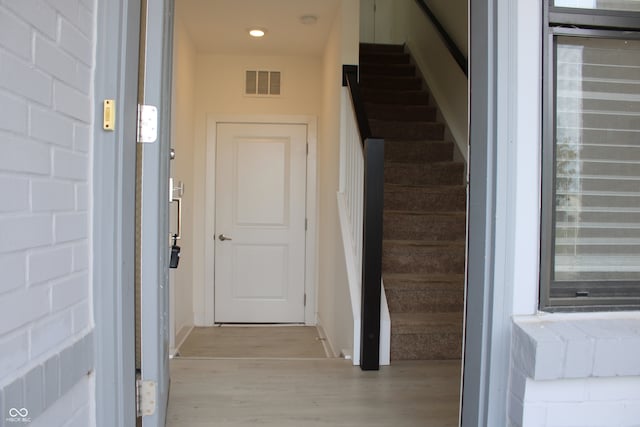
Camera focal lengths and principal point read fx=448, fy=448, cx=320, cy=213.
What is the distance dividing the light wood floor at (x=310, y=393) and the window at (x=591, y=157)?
0.94 m

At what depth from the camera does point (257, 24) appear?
3.72 m

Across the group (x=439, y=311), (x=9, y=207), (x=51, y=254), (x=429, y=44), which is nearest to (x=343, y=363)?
(x=439, y=311)

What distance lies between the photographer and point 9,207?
36.3 inches

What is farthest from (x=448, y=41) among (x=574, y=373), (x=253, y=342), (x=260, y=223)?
(x=574, y=373)

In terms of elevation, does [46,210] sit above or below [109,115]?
below

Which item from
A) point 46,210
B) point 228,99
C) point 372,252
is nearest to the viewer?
point 46,210

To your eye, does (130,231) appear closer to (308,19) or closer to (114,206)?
(114,206)

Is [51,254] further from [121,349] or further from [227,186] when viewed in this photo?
[227,186]

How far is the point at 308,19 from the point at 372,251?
2.12 m

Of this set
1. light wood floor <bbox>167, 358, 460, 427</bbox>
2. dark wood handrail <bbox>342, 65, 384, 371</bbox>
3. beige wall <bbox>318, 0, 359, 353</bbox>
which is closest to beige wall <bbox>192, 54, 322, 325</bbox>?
beige wall <bbox>318, 0, 359, 353</bbox>

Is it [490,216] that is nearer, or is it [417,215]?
[490,216]

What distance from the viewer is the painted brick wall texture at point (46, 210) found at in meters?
0.92

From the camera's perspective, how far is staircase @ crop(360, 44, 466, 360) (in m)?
2.75

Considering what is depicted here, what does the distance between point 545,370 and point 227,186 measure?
12.3 ft
